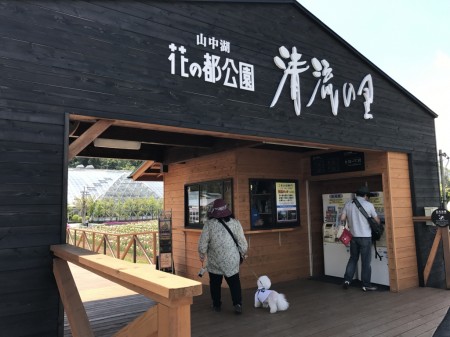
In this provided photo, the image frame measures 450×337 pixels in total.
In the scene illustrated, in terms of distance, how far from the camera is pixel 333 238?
6.84 meters

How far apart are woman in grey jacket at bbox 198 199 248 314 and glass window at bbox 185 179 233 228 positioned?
1.60m

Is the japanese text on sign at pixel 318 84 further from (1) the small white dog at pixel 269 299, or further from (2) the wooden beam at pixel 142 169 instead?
(2) the wooden beam at pixel 142 169

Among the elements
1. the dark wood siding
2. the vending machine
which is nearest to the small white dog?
the vending machine

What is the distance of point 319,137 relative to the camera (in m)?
5.16

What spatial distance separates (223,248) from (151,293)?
10.4 feet

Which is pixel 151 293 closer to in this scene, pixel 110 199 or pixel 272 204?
pixel 272 204

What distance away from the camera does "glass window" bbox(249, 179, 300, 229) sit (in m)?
6.55

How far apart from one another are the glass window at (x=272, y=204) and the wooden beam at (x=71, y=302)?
4050mm

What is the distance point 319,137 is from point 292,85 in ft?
2.83

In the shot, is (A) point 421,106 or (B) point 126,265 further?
(A) point 421,106

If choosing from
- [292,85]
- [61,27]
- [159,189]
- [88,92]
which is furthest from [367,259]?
[159,189]

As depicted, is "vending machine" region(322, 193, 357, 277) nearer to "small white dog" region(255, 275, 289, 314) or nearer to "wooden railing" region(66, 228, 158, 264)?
"small white dog" region(255, 275, 289, 314)

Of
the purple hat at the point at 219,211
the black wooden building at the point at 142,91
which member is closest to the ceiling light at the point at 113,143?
the black wooden building at the point at 142,91

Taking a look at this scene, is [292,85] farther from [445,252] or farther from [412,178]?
[445,252]
